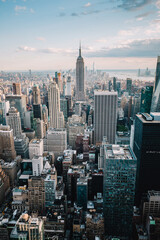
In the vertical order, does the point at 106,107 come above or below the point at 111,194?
above

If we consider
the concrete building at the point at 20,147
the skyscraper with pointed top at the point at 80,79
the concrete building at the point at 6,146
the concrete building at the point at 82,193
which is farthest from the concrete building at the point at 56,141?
the skyscraper with pointed top at the point at 80,79

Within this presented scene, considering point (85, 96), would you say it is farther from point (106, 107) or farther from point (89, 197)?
point (89, 197)

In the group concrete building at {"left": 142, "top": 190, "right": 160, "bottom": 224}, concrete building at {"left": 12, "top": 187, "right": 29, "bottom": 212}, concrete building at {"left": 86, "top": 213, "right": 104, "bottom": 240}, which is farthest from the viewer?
concrete building at {"left": 12, "top": 187, "right": 29, "bottom": 212}

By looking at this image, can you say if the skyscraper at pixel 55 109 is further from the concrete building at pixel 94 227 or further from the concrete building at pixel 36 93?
the concrete building at pixel 94 227

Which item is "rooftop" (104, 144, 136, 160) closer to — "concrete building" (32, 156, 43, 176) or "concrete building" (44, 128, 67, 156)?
"concrete building" (32, 156, 43, 176)

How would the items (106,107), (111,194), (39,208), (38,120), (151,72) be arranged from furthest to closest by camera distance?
(38,120), (106,107), (151,72), (39,208), (111,194)

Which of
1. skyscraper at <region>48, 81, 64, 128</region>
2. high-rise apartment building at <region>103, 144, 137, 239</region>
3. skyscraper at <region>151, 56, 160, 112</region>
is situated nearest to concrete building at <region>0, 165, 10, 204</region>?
high-rise apartment building at <region>103, 144, 137, 239</region>

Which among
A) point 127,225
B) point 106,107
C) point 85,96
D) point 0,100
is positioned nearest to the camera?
point 127,225

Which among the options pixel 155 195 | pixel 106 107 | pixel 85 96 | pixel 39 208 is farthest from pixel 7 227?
pixel 85 96
